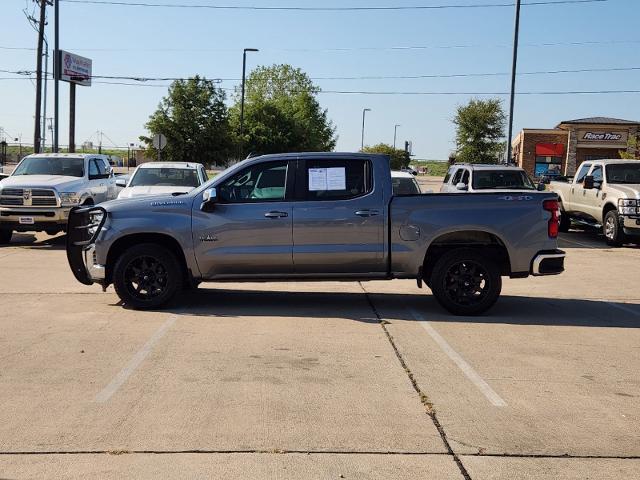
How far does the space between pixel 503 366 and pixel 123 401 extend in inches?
129

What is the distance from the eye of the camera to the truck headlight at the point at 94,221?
28.0ft

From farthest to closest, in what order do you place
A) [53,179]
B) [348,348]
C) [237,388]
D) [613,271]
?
[53,179]
[613,271]
[348,348]
[237,388]

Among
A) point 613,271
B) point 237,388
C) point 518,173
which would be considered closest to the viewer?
point 237,388

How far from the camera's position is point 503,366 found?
639 centimetres

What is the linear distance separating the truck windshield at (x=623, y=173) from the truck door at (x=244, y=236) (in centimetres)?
1177

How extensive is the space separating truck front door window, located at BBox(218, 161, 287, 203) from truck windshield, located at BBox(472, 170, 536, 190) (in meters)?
9.74

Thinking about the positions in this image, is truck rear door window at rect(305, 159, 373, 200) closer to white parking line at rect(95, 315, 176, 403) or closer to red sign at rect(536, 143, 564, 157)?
white parking line at rect(95, 315, 176, 403)

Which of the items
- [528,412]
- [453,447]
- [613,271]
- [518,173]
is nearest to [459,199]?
[528,412]

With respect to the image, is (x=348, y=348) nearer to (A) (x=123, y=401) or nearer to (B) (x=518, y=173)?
(A) (x=123, y=401)

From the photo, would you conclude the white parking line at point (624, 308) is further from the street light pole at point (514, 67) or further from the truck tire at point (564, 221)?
the street light pole at point (514, 67)

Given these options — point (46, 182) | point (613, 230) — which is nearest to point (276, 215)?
point (46, 182)

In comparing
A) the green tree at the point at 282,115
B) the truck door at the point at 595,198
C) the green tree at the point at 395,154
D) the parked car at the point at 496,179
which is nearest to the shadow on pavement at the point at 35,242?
the parked car at the point at 496,179

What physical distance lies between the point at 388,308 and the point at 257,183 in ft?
7.48

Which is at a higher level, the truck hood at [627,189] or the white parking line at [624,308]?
the truck hood at [627,189]
